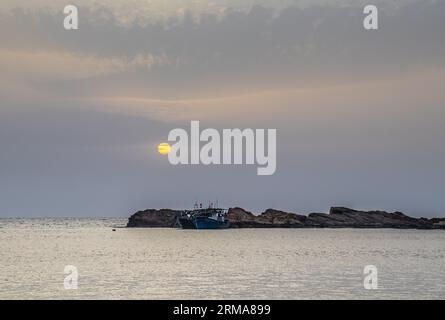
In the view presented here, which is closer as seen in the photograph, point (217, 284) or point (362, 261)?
→ point (217, 284)

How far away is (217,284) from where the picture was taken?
189 feet

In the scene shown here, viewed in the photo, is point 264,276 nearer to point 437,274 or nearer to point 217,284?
point 217,284

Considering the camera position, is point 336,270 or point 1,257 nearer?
point 336,270

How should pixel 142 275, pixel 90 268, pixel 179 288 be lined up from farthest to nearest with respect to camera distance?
pixel 90 268 < pixel 142 275 < pixel 179 288

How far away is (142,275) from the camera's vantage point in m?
65.0
